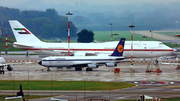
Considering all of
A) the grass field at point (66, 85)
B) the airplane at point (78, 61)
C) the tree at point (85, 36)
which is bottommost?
the grass field at point (66, 85)

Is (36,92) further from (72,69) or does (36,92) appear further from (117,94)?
(72,69)

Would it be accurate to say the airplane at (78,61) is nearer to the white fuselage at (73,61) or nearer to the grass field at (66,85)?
the white fuselage at (73,61)

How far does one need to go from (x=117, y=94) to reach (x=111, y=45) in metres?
42.7

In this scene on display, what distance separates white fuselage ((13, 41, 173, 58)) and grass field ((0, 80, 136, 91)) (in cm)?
3213

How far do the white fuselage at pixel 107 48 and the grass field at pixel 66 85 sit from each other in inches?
1265

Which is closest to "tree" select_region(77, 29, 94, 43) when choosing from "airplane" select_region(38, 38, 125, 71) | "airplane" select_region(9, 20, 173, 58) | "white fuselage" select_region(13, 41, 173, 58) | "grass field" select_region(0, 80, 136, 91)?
"airplane" select_region(9, 20, 173, 58)

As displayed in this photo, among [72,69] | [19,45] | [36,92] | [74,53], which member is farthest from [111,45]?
[36,92]

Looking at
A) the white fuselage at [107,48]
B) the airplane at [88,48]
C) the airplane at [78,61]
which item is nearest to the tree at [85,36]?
the airplane at [88,48]

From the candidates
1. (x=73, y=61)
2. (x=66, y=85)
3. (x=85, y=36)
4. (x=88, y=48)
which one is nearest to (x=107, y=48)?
(x=88, y=48)

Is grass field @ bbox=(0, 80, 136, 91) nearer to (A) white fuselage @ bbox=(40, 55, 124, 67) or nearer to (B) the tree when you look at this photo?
(A) white fuselage @ bbox=(40, 55, 124, 67)

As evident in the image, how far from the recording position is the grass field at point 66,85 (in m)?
39.4

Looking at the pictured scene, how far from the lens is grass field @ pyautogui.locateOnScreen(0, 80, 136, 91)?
1550 inches

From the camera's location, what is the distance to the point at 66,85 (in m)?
41.8

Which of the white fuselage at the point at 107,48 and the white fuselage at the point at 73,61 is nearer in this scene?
A: the white fuselage at the point at 73,61
